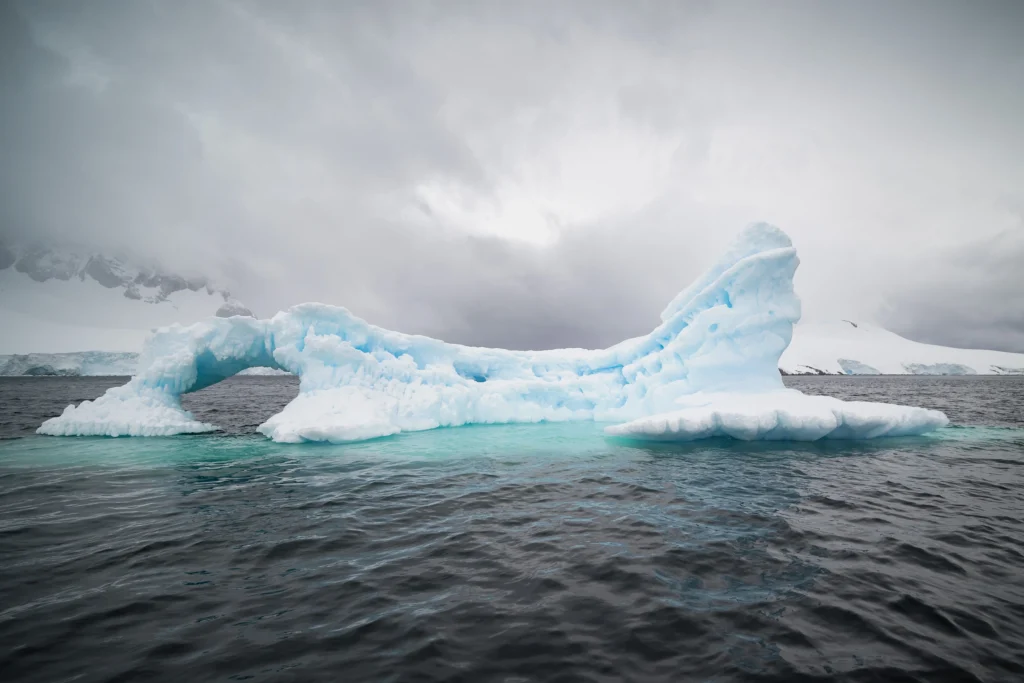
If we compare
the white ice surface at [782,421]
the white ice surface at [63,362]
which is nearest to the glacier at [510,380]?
the white ice surface at [782,421]

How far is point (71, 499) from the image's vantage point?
8117mm

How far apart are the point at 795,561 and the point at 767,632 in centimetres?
186

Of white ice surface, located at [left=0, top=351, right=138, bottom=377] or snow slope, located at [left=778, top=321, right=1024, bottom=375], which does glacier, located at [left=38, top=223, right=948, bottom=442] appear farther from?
snow slope, located at [left=778, top=321, right=1024, bottom=375]

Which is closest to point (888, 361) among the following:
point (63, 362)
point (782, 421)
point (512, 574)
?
point (782, 421)

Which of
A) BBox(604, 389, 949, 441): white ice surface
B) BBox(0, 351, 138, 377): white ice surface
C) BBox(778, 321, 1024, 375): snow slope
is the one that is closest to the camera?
BBox(604, 389, 949, 441): white ice surface

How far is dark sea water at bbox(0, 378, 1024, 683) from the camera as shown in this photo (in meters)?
3.70

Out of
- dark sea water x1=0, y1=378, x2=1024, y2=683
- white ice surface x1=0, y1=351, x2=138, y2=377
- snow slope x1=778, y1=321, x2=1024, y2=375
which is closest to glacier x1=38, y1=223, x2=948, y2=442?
dark sea water x1=0, y1=378, x2=1024, y2=683

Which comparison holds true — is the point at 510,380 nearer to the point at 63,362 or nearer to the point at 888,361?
the point at 63,362

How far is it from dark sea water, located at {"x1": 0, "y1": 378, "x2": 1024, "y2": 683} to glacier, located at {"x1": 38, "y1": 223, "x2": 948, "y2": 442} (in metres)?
3.80

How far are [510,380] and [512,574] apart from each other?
15.4 metres

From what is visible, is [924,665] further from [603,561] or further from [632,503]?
[632,503]

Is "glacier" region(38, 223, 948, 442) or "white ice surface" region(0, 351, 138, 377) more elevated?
"white ice surface" region(0, 351, 138, 377)

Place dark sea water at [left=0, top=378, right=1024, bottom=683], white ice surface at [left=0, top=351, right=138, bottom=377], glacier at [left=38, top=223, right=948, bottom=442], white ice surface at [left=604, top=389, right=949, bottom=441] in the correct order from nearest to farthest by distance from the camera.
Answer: dark sea water at [left=0, top=378, right=1024, bottom=683]
white ice surface at [left=604, top=389, right=949, bottom=441]
glacier at [left=38, top=223, right=948, bottom=442]
white ice surface at [left=0, top=351, right=138, bottom=377]

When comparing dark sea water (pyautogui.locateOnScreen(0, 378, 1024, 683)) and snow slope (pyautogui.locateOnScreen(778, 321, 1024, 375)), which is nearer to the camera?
dark sea water (pyautogui.locateOnScreen(0, 378, 1024, 683))
